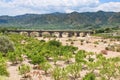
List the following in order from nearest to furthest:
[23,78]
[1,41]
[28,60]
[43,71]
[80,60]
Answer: [23,78] < [43,71] < [80,60] < [28,60] < [1,41]

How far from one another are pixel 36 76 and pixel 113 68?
11.8m

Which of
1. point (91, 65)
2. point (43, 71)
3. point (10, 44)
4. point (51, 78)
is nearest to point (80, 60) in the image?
point (91, 65)

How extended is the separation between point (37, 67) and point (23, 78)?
27.3 feet

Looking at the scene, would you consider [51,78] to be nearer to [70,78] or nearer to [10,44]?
[70,78]

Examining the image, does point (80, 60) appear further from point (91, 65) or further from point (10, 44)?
point (10, 44)

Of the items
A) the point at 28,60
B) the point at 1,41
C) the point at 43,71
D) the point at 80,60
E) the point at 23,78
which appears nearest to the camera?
the point at 23,78

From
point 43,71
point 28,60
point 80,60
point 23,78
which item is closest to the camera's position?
point 23,78

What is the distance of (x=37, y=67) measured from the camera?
54.7 m

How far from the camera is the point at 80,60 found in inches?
2317

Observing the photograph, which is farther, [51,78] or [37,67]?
[37,67]

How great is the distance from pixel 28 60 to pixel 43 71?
13187 millimetres

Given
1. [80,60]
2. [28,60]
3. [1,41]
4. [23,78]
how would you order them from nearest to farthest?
[23,78] < [80,60] < [28,60] < [1,41]

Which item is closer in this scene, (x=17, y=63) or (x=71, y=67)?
(x=71, y=67)

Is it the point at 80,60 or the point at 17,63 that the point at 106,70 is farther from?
the point at 17,63
